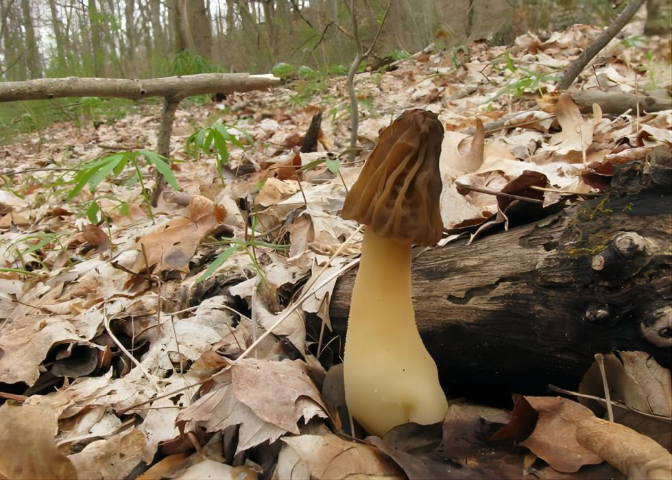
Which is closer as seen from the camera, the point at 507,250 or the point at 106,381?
the point at 507,250

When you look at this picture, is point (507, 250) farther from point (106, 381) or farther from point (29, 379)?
point (29, 379)

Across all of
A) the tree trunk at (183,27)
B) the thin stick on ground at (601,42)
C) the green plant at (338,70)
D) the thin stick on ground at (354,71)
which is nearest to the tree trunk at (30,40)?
the tree trunk at (183,27)

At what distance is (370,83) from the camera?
6.58 meters

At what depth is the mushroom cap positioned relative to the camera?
4.33 feet

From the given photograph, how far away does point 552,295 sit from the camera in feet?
4.40

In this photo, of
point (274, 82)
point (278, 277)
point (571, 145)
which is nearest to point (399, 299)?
point (278, 277)

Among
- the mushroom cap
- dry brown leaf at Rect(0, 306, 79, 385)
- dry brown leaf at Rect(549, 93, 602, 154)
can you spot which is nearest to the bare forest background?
dry brown leaf at Rect(549, 93, 602, 154)

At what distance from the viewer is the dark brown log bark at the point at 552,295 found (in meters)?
1.17

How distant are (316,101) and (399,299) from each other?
18.6 ft

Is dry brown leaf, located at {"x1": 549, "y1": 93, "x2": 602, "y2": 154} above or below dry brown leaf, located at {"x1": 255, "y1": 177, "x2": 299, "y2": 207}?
above

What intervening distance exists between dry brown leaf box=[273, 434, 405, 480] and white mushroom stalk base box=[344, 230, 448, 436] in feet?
0.48

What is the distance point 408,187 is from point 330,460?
67 centimetres

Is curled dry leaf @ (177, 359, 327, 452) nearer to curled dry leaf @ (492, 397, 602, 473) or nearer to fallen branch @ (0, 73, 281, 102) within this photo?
curled dry leaf @ (492, 397, 602, 473)

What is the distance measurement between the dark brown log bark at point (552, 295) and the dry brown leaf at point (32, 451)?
1.00 metres
